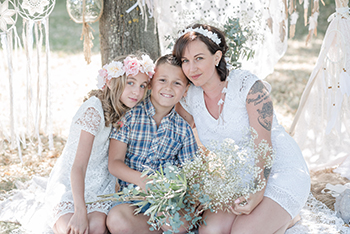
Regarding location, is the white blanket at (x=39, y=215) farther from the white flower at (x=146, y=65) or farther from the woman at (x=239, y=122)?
the white flower at (x=146, y=65)

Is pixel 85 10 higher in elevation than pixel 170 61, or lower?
higher

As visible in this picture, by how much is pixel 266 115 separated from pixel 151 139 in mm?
893

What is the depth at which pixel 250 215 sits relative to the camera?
7.77 ft

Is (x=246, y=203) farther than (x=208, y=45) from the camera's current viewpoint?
No

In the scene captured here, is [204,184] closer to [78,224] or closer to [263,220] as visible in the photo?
[263,220]

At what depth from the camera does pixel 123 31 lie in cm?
323

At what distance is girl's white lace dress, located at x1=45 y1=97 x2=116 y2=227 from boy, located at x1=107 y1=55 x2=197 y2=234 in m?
0.11

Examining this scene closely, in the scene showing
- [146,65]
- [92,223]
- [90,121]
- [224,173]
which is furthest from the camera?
[146,65]

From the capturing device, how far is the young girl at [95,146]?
2.42 m

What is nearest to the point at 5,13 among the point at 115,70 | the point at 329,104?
the point at 115,70

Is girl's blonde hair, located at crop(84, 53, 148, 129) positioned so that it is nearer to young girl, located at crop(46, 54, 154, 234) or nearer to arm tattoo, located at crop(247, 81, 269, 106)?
young girl, located at crop(46, 54, 154, 234)

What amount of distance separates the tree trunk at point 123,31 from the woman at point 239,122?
721 mm

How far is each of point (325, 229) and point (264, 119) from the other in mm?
1025

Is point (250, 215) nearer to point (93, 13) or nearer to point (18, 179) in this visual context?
point (93, 13)
